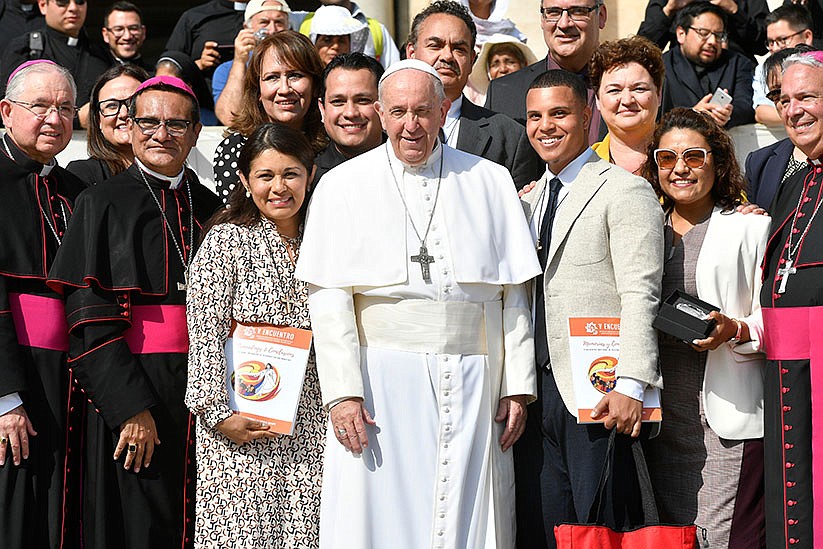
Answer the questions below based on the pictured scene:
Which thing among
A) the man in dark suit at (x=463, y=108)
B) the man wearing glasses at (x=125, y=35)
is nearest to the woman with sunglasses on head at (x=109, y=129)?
the man in dark suit at (x=463, y=108)

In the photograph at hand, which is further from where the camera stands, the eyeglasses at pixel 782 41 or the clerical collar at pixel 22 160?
the eyeglasses at pixel 782 41

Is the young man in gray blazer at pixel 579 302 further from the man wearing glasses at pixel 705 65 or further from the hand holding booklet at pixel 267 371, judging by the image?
the man wearing glasses at pixel 705 65

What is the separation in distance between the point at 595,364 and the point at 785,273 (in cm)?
80

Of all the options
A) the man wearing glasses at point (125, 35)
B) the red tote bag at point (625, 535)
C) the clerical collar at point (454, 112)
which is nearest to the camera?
the red tote bag at point (625, 535)

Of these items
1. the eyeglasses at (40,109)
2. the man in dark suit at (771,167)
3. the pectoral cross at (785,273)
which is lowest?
the pectoral cross at (785,273)

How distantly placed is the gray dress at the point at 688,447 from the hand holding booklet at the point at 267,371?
1.41m

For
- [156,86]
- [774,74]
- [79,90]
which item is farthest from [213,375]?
[79,90]

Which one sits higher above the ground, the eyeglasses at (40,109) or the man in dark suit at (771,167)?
the eyeglasses at (40,109)

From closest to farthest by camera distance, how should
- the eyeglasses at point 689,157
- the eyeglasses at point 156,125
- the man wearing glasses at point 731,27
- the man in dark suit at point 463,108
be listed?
the eyeglasses at point 689,157 < the eyeglasses at point 156,125 < the man in dark suit at point 463,108 < the man wearing glasses at point 731,27

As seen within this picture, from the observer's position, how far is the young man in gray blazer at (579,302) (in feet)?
15.1


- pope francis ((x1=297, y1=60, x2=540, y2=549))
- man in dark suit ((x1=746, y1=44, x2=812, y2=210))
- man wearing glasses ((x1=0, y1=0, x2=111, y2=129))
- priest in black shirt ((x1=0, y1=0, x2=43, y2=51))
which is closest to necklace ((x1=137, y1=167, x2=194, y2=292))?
pope francis ((x1=297, y1=60, x2=540, y2=549))

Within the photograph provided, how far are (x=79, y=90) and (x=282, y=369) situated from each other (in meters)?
4.11

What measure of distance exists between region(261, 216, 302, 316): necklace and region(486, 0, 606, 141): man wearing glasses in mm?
1819

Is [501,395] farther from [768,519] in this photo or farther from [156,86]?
[156,86]
